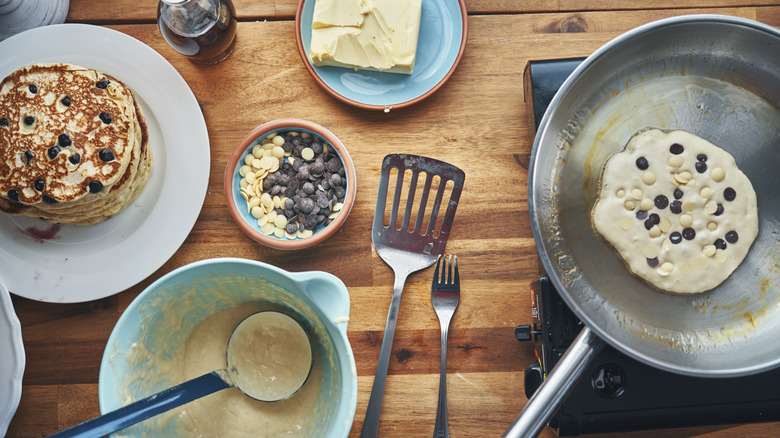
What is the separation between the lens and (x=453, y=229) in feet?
3.28

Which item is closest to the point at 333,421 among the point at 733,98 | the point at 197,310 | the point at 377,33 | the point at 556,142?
the point at 197,310

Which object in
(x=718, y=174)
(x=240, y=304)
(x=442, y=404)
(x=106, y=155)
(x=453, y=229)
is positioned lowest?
(x=442, y=404)

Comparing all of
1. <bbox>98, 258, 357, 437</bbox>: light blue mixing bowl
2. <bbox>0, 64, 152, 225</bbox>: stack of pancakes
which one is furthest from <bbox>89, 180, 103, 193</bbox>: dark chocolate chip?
<bbox>98, 258, 357, 437</bbox>: light blue mixing bowl

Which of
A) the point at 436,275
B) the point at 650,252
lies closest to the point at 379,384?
the point at 436,275

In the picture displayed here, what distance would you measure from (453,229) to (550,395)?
0.37m

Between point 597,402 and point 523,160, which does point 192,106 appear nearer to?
point 523,160

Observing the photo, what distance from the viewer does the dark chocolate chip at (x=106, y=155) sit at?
87 centimetres

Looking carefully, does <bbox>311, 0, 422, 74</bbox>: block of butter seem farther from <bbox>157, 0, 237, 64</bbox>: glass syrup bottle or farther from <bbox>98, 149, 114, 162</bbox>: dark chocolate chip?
<bbox>98, 149, 114, 162</bbox>: dark chocolate chip

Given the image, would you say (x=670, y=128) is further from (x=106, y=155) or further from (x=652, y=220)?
(x=106, y=155)

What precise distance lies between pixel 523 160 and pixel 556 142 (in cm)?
18

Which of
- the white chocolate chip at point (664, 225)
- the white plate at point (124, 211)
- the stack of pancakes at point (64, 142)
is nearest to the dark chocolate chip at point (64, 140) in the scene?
the stack of pancakes at point (64, 142)

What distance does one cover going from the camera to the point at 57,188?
0.87m

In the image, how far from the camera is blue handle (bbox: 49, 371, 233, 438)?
71cm

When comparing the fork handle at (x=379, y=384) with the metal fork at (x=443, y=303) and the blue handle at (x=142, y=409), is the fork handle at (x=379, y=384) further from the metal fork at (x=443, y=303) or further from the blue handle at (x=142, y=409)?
the blue handle at (x=142, y=409)
